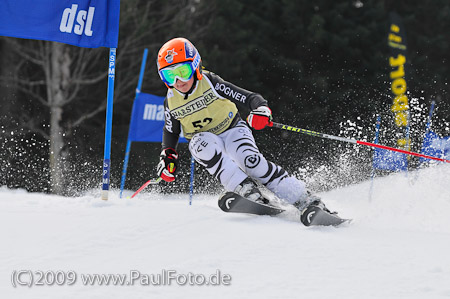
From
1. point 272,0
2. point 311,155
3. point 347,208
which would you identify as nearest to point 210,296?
point 347,208

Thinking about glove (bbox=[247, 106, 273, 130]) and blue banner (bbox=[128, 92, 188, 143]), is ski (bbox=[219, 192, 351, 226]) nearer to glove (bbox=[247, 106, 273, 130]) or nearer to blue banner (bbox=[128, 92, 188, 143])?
glove (bbox=[247, 106, 273, 130])

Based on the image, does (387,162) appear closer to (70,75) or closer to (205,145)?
(205,145)

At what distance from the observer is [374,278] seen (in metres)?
2.50

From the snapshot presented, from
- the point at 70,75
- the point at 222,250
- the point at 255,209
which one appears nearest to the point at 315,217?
the point at 255,209

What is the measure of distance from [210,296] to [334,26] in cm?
1540

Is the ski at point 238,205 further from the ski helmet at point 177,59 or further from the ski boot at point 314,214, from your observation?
the ski helmet at point 177,59

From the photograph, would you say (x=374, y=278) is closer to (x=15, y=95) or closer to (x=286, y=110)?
(x=286, y=110)

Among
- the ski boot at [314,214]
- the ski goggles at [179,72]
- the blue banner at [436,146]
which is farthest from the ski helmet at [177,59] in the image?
the blue banner at [436,146]

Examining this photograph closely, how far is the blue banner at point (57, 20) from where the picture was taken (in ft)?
14.7

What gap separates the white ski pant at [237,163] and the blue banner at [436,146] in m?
4.62

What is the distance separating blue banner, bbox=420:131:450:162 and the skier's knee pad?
195 inches

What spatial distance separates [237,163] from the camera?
4.09 meters

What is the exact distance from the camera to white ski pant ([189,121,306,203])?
12.6 ft

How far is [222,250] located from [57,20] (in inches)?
109
